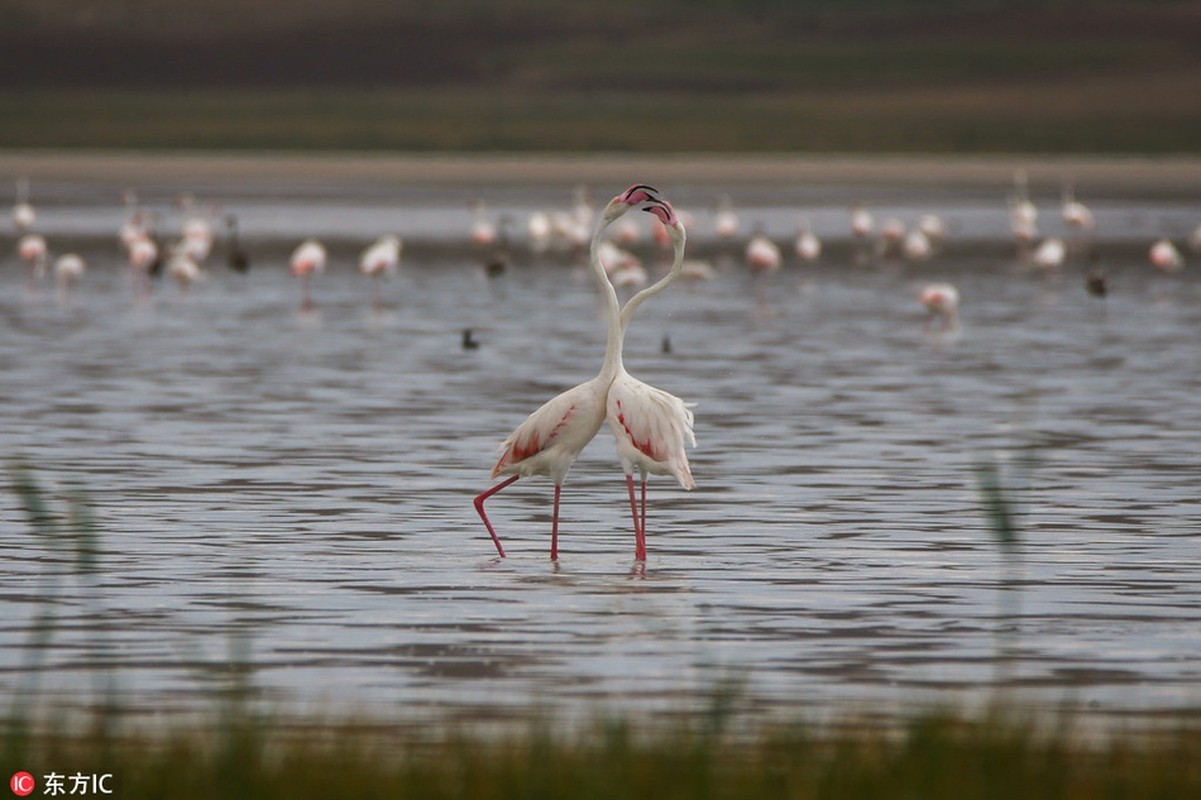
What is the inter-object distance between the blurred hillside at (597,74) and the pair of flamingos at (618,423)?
11756cm

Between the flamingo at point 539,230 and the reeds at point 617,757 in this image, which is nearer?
the reeds at point 617,757

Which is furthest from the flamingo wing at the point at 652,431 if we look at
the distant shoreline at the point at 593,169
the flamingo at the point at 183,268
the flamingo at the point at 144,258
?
the distant shoreline at the point at 593,169

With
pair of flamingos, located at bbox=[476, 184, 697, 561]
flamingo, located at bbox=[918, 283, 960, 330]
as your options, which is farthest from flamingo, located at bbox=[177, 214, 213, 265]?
pair of flamingos, located at bbox=[476, 184, 697, 561]

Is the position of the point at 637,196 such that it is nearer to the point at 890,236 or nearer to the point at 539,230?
the point at 890,236

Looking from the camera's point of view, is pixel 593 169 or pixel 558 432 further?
pixel 593 169

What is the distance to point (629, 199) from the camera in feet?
45.0

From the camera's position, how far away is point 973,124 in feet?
473

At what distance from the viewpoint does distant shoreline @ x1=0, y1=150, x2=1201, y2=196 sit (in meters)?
108

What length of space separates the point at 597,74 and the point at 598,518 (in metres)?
155

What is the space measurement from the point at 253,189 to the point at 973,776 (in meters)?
91.8

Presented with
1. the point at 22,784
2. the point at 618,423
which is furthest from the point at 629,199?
the point at 22,784

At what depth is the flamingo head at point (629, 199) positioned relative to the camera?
13664 mm

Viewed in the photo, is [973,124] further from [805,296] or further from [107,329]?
[107,329]

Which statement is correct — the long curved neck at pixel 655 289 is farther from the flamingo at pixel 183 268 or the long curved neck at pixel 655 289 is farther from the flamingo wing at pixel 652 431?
the flamingo at pixel 183 268
